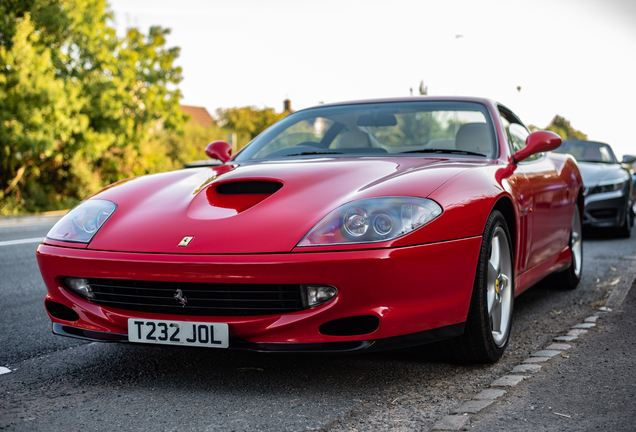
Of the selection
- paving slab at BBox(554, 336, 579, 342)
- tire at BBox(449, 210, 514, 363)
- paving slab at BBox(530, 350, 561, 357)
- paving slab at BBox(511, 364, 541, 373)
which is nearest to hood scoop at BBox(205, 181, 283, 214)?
tire at BBox(449, 210, 514, 363)

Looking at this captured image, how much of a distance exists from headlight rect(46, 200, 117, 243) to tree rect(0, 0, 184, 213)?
14.7m

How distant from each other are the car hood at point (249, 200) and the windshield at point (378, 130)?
56 centimetres

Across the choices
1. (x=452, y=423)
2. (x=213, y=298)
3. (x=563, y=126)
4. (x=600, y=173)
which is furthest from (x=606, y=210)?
(x=563, y=126)

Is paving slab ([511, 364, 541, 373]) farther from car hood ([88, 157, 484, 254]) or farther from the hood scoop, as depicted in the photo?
the hood scoop

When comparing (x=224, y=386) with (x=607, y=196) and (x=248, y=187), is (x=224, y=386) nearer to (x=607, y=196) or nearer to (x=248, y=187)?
(x=248, y=187)

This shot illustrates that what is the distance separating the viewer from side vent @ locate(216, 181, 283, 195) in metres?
3.06

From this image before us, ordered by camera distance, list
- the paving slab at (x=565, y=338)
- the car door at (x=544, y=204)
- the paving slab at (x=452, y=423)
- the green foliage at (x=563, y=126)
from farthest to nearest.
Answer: the green foliage at (x=563, y=126) < the car door at (x=544, y=204) < the paving slab at (x=565, y=338) < the paving slab at (x=452, y=423)

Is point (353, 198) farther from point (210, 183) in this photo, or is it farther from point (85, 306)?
point (85, 306)

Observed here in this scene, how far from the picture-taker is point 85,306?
2.84 m

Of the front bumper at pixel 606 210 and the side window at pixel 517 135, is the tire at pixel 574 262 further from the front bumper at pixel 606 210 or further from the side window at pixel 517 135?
the front bumper at pixel 606 210

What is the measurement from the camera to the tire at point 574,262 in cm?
518

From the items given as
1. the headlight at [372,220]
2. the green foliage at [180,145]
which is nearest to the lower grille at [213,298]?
the headlight at [372,220]

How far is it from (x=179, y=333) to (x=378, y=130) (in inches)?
84.7

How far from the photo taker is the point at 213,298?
2623 millimetres
